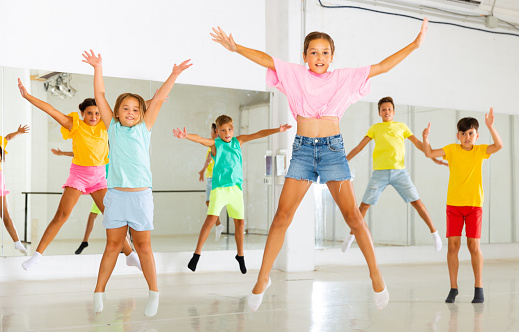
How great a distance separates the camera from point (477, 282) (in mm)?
4820

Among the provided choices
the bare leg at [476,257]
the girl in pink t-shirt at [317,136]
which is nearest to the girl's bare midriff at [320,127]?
the girl in pink t-shirt at [317,136]

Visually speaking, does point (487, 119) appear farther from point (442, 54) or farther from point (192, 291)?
point (442, 54)

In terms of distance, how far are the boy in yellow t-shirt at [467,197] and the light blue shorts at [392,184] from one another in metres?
1.96

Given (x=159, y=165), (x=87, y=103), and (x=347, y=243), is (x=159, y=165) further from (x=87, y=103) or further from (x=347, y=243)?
(x=347, y=243)

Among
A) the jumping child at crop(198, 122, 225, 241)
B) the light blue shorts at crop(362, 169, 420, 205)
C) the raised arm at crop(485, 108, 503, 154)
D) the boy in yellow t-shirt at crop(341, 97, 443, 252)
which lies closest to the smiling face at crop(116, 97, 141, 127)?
the raised arm at crop(485, 108, 503, 154)

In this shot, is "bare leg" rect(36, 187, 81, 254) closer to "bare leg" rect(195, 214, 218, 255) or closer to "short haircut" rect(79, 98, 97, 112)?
"short haircut" rect(79, 98, 97, 112)

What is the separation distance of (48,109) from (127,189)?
1.41 m

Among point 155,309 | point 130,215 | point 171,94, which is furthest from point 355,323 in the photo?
point 171,94

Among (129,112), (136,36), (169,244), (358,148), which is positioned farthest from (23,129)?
(358,148)

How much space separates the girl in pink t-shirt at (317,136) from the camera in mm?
3830

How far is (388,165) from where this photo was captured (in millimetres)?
7176

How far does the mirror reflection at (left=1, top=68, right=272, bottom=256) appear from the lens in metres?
6.02

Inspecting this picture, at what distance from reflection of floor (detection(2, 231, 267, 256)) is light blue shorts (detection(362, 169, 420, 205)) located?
1.34 m

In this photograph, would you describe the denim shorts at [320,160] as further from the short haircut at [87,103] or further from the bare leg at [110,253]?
the short haircut at [87,103]
